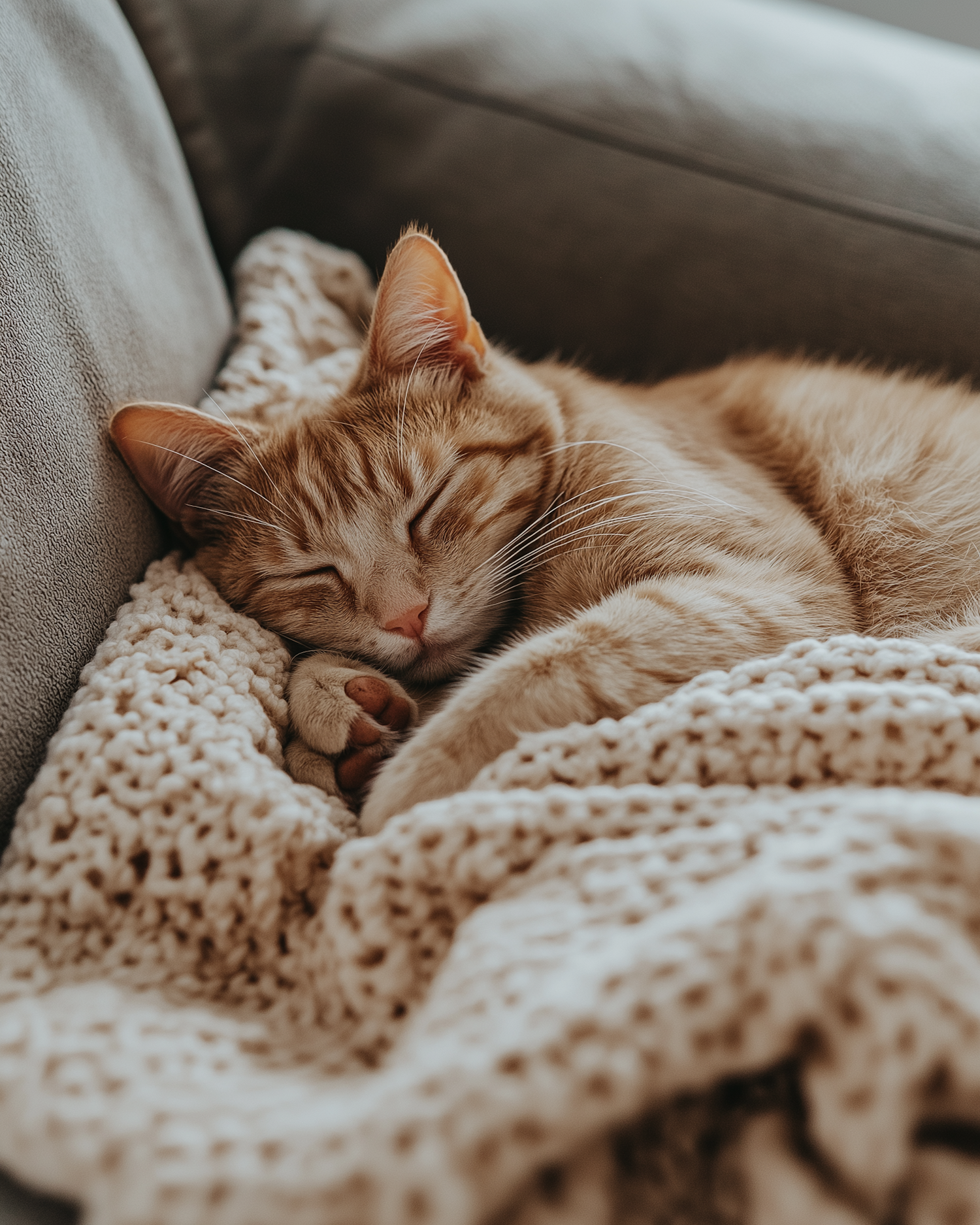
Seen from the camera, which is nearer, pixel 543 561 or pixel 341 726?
pixel 341 726

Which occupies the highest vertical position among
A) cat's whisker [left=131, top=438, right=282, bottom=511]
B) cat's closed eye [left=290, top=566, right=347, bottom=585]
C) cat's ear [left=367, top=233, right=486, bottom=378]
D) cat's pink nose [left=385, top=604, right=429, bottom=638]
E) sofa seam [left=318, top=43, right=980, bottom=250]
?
sofa seam [left=318, top=43, right=980, bottom=250]

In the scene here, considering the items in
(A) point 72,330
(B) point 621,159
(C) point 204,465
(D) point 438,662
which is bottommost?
(D) point 438,662

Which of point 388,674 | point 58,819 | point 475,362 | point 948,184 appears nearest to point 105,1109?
point 58,819

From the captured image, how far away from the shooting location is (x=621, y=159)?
149 centimetres

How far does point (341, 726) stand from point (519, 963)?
424 mm

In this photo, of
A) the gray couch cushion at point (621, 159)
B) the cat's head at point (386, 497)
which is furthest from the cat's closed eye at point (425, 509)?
the gray couch cushion at point (621, 159)

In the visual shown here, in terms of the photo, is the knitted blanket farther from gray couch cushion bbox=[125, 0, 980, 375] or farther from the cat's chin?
gray couch cushion bbox=[125, 0, 980, 375]

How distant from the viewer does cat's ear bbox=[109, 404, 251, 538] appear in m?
1.06

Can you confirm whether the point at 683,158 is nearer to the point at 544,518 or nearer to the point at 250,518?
the point at 544,518

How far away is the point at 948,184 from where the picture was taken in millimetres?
1385

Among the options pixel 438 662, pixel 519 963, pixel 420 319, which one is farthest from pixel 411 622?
pixel 519 963

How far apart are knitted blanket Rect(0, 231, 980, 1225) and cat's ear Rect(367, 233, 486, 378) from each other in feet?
1.52

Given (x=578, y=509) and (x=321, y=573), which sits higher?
(x=578, y=509)

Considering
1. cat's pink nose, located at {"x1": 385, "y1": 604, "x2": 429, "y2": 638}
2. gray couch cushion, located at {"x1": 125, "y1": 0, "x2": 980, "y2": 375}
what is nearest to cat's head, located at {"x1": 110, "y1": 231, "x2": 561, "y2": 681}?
cat's pink nose, located at {"x1": 385, "y1": 604, "x2": 429, "y2": 638}
